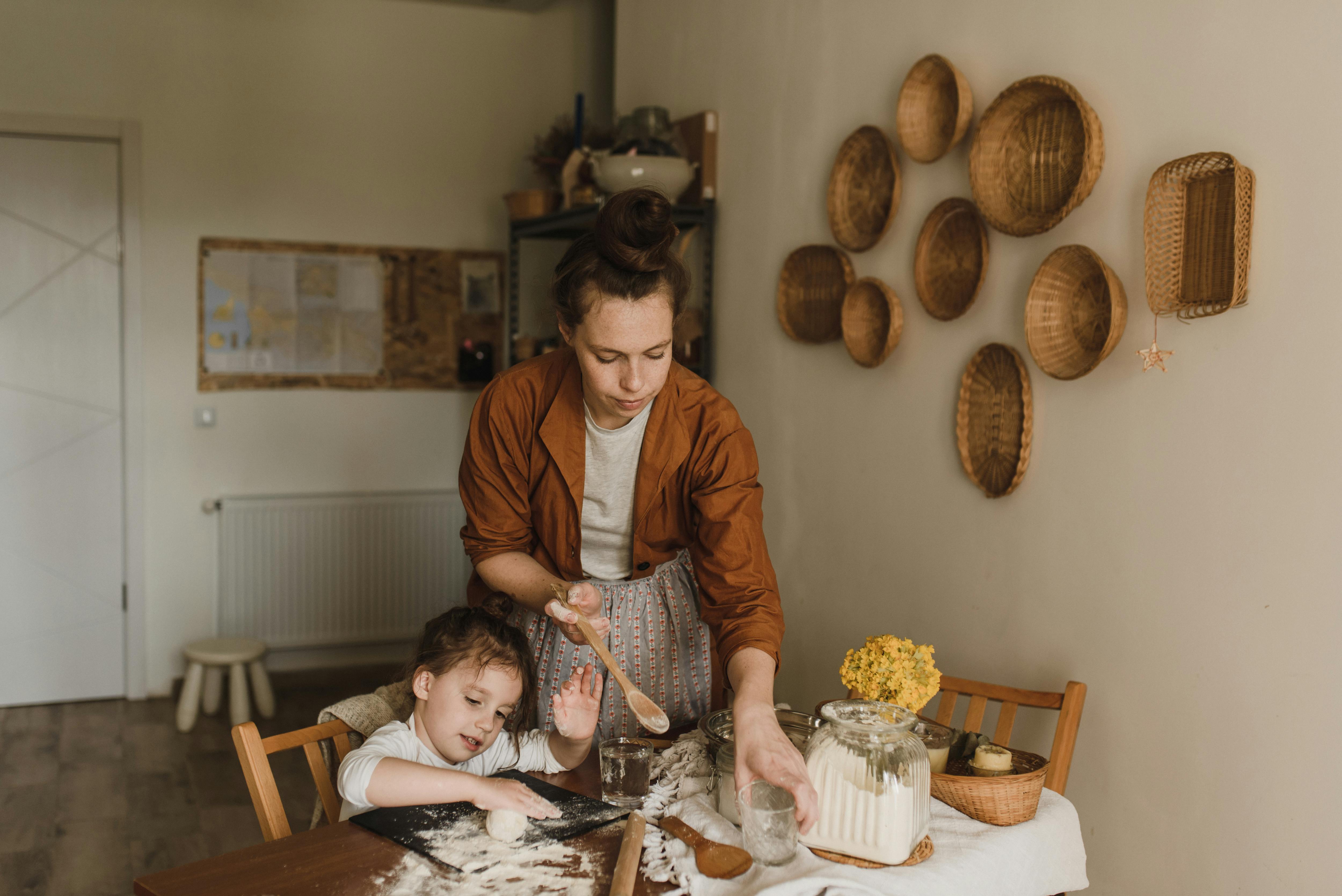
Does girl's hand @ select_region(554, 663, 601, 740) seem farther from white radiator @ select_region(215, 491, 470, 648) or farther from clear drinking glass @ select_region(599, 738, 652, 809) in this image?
white radiator @ select_region(215, 491, 470, 648)

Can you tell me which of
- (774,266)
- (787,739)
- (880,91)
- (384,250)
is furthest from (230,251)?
(787,739)

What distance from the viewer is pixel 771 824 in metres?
1.13

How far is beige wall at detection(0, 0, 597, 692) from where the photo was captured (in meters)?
3.79

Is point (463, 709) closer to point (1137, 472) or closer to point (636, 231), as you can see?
point (636, 231)

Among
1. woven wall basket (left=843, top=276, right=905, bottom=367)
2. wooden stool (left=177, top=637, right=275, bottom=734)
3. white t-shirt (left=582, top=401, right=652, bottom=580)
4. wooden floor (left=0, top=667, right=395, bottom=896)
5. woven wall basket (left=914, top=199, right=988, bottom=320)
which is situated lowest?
wooden floor (left=0, top=667, right=395, bottom=896)

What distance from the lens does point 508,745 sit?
4.93 feet

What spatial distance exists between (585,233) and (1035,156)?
1.01 meters

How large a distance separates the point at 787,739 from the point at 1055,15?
1.35m

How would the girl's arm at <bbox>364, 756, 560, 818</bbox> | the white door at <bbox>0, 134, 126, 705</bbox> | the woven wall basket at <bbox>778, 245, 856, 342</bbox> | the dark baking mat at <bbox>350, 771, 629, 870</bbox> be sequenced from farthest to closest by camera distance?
1. the white door at <bbox>0, 134, 126, 705</bbox>
2. the woven wall basket at <bbox>778, 245, 856, 342</bbox>
3. the girl's arm at <bbox>364, 756, 560, 818</bbox>
4. the dark baking mat at <bbox>350, 771, 629, 870</bbox>

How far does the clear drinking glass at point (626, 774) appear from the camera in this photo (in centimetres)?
133

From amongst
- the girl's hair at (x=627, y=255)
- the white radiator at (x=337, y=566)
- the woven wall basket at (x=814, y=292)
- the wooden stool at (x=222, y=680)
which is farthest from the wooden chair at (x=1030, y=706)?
the wooden stool at (x=222, y=680)

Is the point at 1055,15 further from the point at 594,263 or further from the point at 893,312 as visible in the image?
the point at 594,263

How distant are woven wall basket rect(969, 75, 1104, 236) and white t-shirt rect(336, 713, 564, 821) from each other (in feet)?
3.89

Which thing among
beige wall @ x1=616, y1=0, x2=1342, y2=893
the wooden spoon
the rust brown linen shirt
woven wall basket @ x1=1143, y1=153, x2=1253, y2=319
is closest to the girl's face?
the rust brown linen shirt
